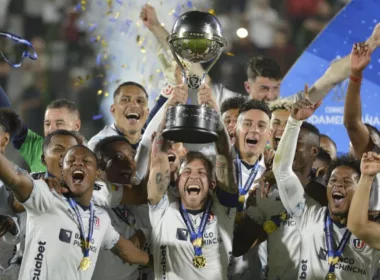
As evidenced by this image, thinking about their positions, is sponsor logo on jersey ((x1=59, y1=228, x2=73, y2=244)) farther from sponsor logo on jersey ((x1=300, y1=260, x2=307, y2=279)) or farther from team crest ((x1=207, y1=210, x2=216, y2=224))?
sponsor logo on jersey ((x1=300, y1=260, x2=307, y2=279))

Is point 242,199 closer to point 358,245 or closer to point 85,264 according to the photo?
point 358,245

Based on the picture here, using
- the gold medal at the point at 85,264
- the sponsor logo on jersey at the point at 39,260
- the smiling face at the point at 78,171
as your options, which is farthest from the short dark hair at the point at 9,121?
the gold medal at the point at 85,264

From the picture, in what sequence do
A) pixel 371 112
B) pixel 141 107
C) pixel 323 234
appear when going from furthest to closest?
pixel 371 112, pixel 141 107, pixel 323 234

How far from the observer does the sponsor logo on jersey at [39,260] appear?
3914mm

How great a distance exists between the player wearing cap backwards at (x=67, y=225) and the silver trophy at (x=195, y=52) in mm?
466

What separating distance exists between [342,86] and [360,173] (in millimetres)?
1971

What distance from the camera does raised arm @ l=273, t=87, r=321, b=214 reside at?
4.12 metres

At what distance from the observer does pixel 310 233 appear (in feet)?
14.1

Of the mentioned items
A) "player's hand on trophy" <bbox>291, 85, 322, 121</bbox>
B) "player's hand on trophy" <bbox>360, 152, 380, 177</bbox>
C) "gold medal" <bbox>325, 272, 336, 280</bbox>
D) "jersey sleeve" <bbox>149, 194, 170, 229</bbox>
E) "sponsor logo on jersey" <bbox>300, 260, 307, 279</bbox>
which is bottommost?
"gold medal" <bbox>325, 272, 336, 280</bbox>

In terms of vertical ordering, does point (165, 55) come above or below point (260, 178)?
above

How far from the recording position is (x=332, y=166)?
4.37m

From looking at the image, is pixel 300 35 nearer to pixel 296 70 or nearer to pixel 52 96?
pixel 296 70

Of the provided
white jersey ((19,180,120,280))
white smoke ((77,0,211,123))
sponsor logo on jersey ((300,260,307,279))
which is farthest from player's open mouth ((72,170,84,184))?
white smoke ((77,0,211,123))

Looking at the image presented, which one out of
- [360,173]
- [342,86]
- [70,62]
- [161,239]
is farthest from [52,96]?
[360,173]
